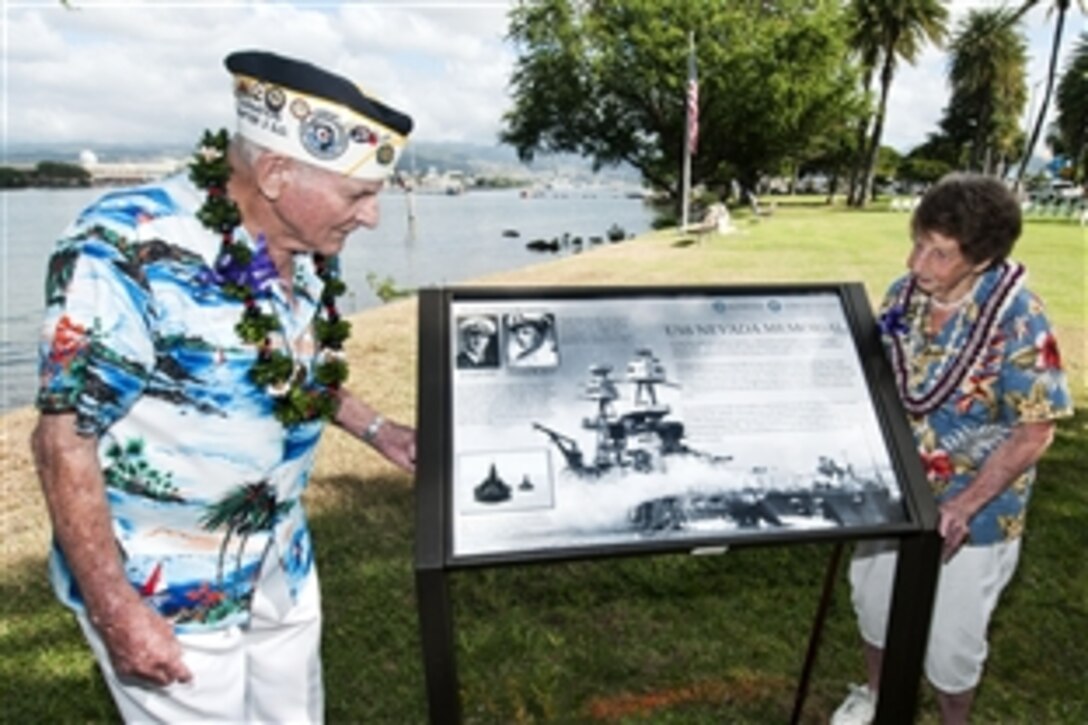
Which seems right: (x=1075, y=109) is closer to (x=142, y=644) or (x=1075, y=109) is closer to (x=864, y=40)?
(x=864, y=40)

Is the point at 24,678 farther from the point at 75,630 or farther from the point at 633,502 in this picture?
the point at 633,502

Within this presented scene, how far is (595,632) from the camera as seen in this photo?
12.6 feet

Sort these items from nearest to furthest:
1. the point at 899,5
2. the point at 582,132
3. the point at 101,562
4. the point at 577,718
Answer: the point at 101,562 → the point at 577,718 → the point at 582,132 → the point at 899,5

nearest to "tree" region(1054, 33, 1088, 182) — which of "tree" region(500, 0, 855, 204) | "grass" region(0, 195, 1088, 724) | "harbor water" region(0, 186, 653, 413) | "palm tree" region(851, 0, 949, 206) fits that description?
"palm tree" region(851, 0, 949, 206)

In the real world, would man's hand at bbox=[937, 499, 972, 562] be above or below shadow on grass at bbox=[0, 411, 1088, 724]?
above

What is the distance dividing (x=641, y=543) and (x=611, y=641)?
206 cm

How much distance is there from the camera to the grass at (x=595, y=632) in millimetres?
3305

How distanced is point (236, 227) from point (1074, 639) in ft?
12.8

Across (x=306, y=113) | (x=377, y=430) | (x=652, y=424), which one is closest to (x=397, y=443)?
(x=377, y=430)

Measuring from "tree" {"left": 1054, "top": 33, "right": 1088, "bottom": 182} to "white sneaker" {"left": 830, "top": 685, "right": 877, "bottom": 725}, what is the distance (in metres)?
A: 59.0

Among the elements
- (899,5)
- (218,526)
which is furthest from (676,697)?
(899,5)

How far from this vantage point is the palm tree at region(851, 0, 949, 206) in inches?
1822

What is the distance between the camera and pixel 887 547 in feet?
8.91

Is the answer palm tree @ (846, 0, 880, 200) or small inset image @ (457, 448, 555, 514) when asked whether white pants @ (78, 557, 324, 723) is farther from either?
palm tree @ (846, 0, 880, 200)
